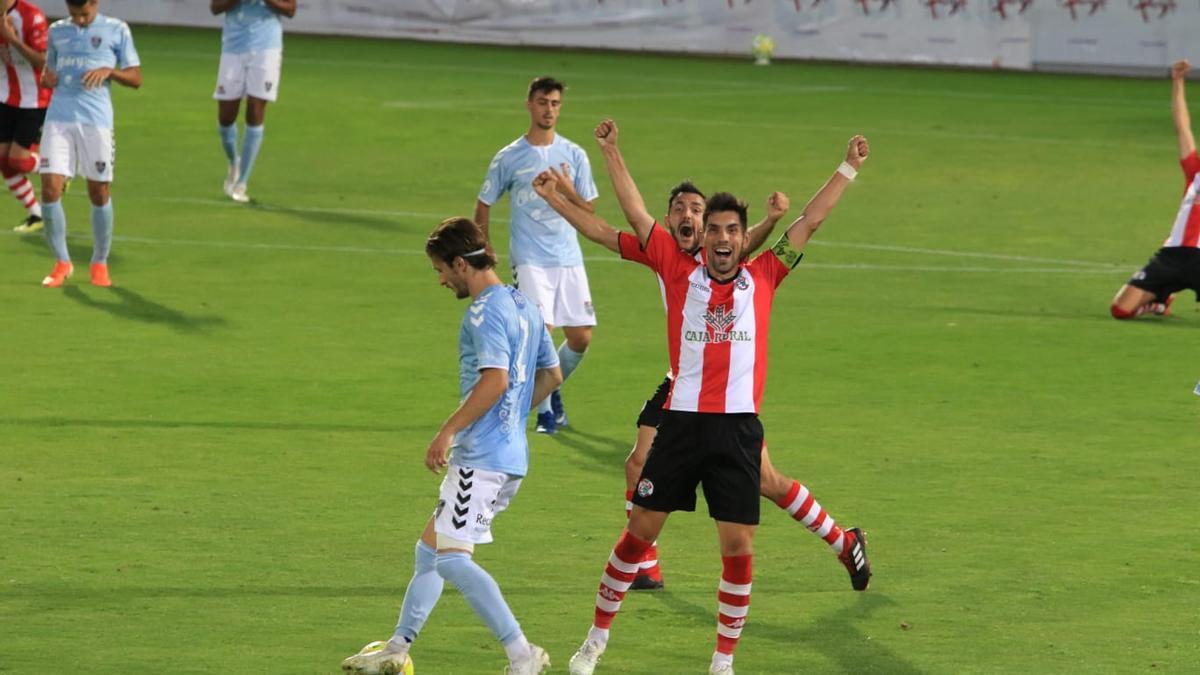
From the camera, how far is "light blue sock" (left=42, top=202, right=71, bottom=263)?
17266mm

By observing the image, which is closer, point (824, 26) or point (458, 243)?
point (458, 243)

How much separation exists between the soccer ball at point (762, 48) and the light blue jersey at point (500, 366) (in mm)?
A: 32962

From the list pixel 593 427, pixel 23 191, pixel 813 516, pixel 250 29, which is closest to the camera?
pixel 813 516

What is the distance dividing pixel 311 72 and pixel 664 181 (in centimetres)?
1312

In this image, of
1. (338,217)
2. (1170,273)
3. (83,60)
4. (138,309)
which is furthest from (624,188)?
(338,217)

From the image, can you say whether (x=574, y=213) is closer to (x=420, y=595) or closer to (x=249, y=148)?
(x=420, y=595)

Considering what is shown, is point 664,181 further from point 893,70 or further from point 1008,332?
point 893,70

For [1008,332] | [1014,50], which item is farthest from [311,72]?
[1008,332]

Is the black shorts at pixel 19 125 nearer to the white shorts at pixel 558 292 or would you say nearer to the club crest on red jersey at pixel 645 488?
the white shorts at pixel 558 292

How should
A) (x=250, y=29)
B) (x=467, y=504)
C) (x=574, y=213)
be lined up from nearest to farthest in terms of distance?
(x=467, y=504) < (x=574, y=213) < (x=250, y=29)

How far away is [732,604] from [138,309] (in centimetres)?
943

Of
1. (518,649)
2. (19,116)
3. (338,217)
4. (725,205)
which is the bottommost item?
(338,217)

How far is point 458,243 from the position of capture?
8.11 metres

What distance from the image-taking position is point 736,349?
28.0 ft
